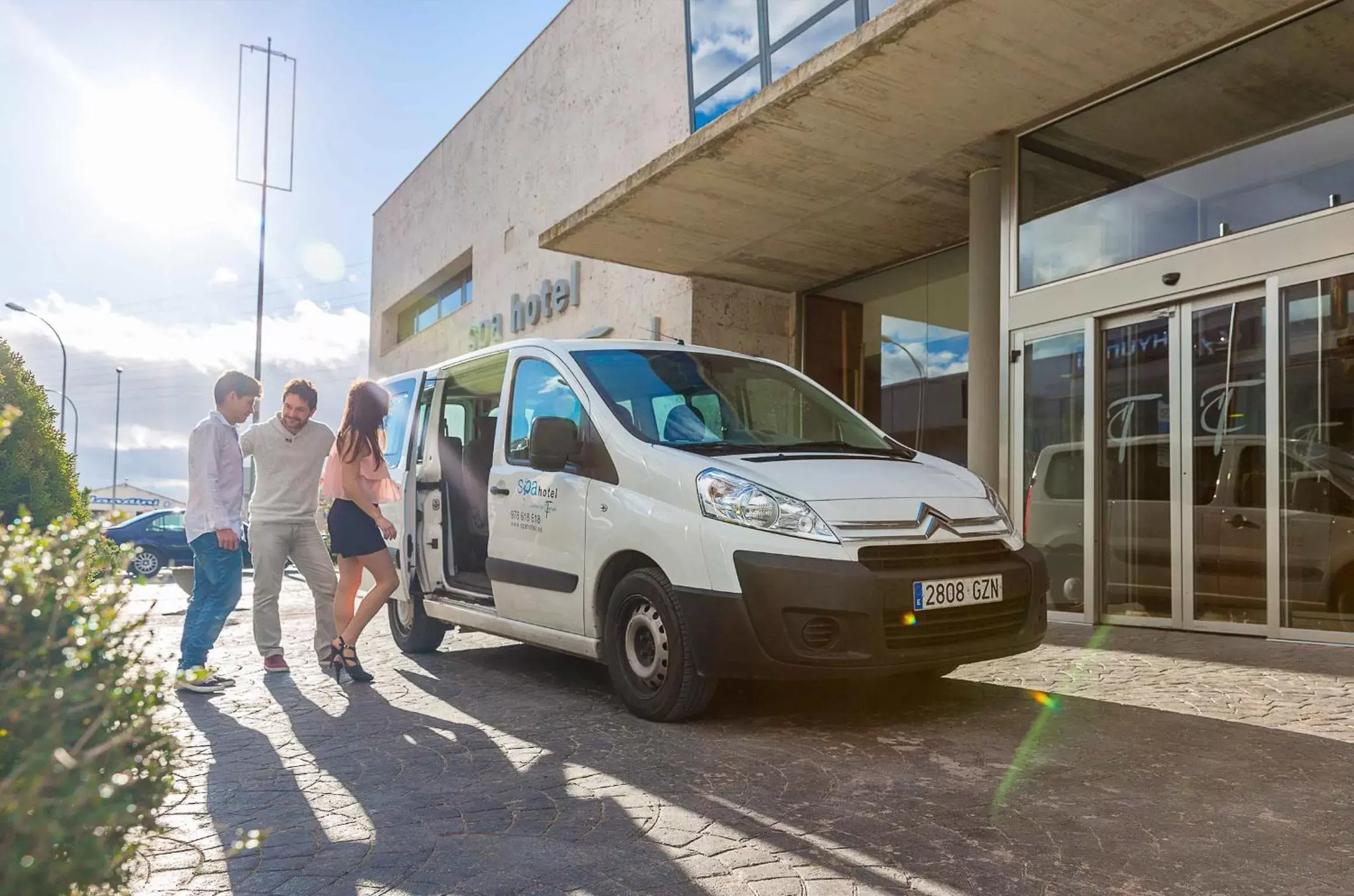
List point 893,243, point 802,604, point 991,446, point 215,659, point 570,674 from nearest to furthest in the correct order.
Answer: point 802,604 < point 570,674 < point 215,659 < point 991,446 < point 893,243

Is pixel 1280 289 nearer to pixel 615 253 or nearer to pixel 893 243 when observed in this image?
pixel 893 243

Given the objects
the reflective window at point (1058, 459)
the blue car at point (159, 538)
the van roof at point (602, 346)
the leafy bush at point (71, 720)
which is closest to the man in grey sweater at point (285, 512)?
the van roof at point (602, 346)

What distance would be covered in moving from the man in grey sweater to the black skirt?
229 mm

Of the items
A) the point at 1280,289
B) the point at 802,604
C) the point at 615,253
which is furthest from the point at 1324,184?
the point at 615,253

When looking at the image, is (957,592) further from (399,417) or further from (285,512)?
(399,417)

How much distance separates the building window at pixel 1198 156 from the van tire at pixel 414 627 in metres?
5.60

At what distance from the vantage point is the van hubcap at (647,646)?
4.52 meters

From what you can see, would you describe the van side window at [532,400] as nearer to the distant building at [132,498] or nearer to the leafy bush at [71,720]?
the leafy bush at [71,720]

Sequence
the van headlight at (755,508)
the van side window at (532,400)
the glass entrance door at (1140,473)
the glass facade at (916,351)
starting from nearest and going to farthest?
the van headlight at (755,508)
the van side window at (532,400)
the glass entrance door at (1140,473)
the glass facade at (916,351)

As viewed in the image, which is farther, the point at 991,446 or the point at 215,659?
the point at 991,446

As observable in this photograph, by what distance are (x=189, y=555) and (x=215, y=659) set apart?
15.9 metres

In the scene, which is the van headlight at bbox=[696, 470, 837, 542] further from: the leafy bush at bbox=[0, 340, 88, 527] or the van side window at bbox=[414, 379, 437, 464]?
the leafy bush at bbox=[0, 340, 88, 527]

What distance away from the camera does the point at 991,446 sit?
Answer: 361 inches

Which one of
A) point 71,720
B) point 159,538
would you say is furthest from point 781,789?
point 159,538
